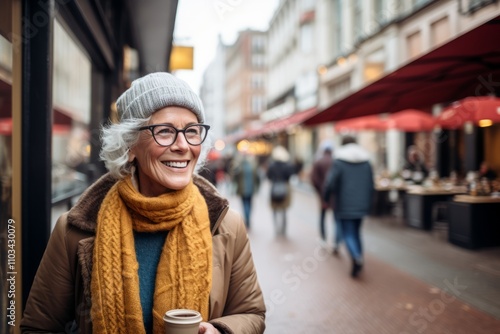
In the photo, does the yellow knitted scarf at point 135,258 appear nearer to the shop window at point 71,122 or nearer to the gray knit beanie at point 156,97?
the gray knit beanie at point 156,97

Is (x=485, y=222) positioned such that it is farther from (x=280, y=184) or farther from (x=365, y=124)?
(x=365, y=124)

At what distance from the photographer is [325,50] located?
2812 centimetres

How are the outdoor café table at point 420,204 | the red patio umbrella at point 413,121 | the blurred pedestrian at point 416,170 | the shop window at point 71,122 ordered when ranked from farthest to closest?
1. the red patio umbrella at point 413,121
2. the blurred pedestrian at point 416,170
3. the outdoor café table at point 420,204
4. the shop window at point 71,122

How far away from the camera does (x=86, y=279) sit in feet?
6.64

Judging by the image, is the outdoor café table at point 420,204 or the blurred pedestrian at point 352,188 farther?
the outdoor café table at point 420,204

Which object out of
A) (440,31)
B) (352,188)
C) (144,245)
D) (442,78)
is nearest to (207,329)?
(144,245)

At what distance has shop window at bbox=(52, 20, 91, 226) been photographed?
16.2ft

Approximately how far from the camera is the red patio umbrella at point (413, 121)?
45.8ft

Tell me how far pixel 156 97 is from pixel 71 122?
15.3 feet

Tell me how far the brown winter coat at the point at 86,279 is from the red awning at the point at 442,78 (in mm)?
2034

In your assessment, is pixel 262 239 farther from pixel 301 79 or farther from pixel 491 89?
pixel 301 79

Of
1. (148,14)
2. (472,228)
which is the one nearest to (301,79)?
(148,14)

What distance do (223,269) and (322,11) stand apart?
91.6 feet

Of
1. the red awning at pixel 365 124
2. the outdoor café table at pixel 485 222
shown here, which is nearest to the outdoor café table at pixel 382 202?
the red awning at pixel 365 124
